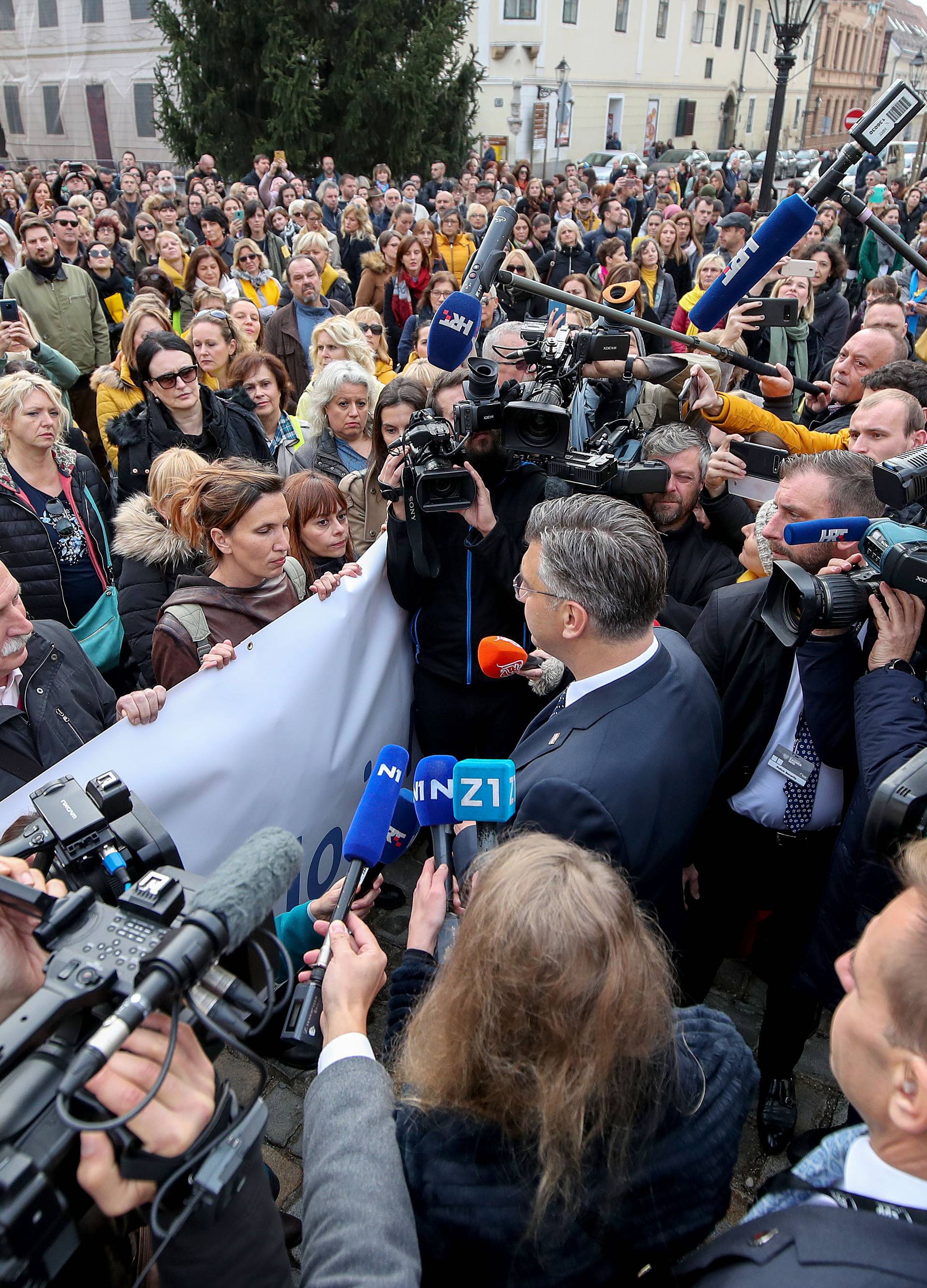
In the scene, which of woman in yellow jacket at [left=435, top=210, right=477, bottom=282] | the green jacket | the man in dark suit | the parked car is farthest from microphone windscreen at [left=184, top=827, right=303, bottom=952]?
the parked car

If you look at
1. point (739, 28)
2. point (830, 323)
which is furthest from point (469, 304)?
point (739, 28)

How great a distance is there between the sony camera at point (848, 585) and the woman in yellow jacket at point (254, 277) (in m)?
7.04

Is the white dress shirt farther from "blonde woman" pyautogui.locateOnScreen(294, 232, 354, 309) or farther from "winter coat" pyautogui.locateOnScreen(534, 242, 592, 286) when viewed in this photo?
"winter coat" pyautogui.locateOnScreen(534, 242, 592, 286)

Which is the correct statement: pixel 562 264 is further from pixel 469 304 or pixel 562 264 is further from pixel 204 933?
pixel 204 933

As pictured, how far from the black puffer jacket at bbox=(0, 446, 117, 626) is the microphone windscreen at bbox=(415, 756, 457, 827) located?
2.36 meters

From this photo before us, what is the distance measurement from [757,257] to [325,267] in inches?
242

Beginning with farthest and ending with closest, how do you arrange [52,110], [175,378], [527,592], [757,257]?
1. [52,110]
2. [175,378]
3. [757,257]
4. [527,592]

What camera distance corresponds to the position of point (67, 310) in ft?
23.0

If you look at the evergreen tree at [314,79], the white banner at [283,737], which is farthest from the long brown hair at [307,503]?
the evergreen tree at [314,79]

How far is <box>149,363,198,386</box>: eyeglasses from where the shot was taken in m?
4.20

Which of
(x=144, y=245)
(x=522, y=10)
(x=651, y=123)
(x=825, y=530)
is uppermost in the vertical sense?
(x=522, y=10)

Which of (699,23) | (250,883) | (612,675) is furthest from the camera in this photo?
(699,23)

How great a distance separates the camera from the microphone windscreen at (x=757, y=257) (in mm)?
2867

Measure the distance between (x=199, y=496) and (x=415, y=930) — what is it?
177 centimetres
